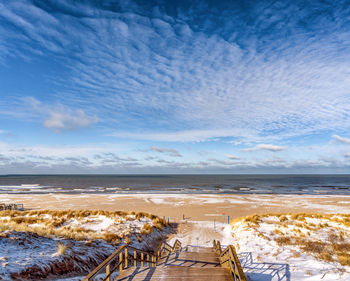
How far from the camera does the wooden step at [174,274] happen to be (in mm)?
5281

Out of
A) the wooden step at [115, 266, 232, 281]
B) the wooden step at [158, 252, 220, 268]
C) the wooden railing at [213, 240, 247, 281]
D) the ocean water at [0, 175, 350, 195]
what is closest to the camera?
the wooden railing at [213, 240, 247, 281]

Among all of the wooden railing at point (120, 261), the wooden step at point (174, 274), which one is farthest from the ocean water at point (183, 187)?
the wooden step at point (174, 274)

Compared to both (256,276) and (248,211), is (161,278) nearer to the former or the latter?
(256,276)

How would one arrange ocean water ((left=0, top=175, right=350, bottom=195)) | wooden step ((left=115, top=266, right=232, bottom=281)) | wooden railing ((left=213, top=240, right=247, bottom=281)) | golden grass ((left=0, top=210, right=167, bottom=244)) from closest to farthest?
wooden railing ((left=213, top=240, right=247, bottom=281)), wooden step ((left=115, top=266, right=232, bottom=281)), golden grass ((left=0, top=210, right=167, bottom=244)), ocean water ((left=0, top=175, right=350, bottom=195))

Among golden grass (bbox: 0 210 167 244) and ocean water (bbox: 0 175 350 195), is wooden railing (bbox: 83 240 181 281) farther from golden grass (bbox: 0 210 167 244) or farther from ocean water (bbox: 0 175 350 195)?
ocean water (bbox: 0 175 350 195)

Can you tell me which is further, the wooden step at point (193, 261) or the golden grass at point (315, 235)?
the golden grass at point (315, 235)

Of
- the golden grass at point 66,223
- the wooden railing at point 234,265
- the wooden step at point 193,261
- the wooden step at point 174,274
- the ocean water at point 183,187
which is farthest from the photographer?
the ocean water at point 183,187

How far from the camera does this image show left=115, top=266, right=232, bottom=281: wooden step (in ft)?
17.3

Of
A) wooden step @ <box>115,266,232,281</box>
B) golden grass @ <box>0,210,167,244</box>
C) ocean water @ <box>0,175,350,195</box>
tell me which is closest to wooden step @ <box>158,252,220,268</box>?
wooden step @ <box>115,266,232,281</box>

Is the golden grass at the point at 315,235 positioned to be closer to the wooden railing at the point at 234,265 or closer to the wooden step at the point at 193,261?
the wooden step at the point at 193,261

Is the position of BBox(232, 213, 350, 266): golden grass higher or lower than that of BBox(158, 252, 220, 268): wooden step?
lower

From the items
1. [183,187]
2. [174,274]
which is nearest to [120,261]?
[174,274]

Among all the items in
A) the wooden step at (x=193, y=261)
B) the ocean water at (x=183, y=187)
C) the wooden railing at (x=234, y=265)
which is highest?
the wooden railing at (x=234, y=265)

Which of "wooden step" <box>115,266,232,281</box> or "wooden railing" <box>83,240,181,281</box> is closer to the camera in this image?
"wooden railing" <box>83,240,181,281</box>
